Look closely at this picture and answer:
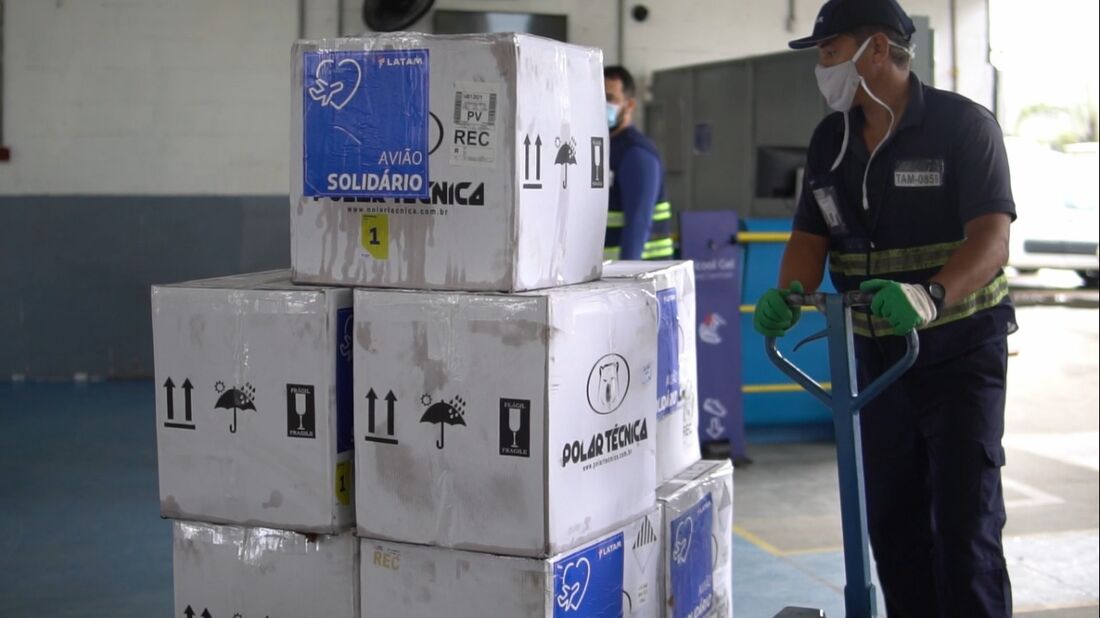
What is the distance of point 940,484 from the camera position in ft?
8.54

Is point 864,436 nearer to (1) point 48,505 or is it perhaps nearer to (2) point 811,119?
(1) point 48,505

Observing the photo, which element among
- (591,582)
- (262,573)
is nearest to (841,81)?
(591,582)

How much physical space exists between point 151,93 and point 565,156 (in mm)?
6253

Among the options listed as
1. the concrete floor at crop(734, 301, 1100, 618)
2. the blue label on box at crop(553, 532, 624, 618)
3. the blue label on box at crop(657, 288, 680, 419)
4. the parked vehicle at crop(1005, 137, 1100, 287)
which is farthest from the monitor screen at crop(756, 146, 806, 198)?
the parked vehicle at crop(1005, 137, 1100, 287)

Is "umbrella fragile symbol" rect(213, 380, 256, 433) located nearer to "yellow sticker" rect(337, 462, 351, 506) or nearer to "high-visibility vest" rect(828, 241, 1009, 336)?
"yellow sticker" rect(337, 462, 351, 506)

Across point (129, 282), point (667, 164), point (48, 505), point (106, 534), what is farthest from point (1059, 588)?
point (129, 282)

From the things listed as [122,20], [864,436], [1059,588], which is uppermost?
[122,20]

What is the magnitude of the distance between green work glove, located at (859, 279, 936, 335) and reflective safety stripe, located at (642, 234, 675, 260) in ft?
9.36

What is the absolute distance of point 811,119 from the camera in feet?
25.5

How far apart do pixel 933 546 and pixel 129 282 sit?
21.1 feet

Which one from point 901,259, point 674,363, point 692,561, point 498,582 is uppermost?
point 901,259

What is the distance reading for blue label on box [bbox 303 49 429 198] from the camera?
224 cm

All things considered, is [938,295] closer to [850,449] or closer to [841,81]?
[850,449]

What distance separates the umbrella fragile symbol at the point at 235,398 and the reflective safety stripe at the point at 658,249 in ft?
9.93
